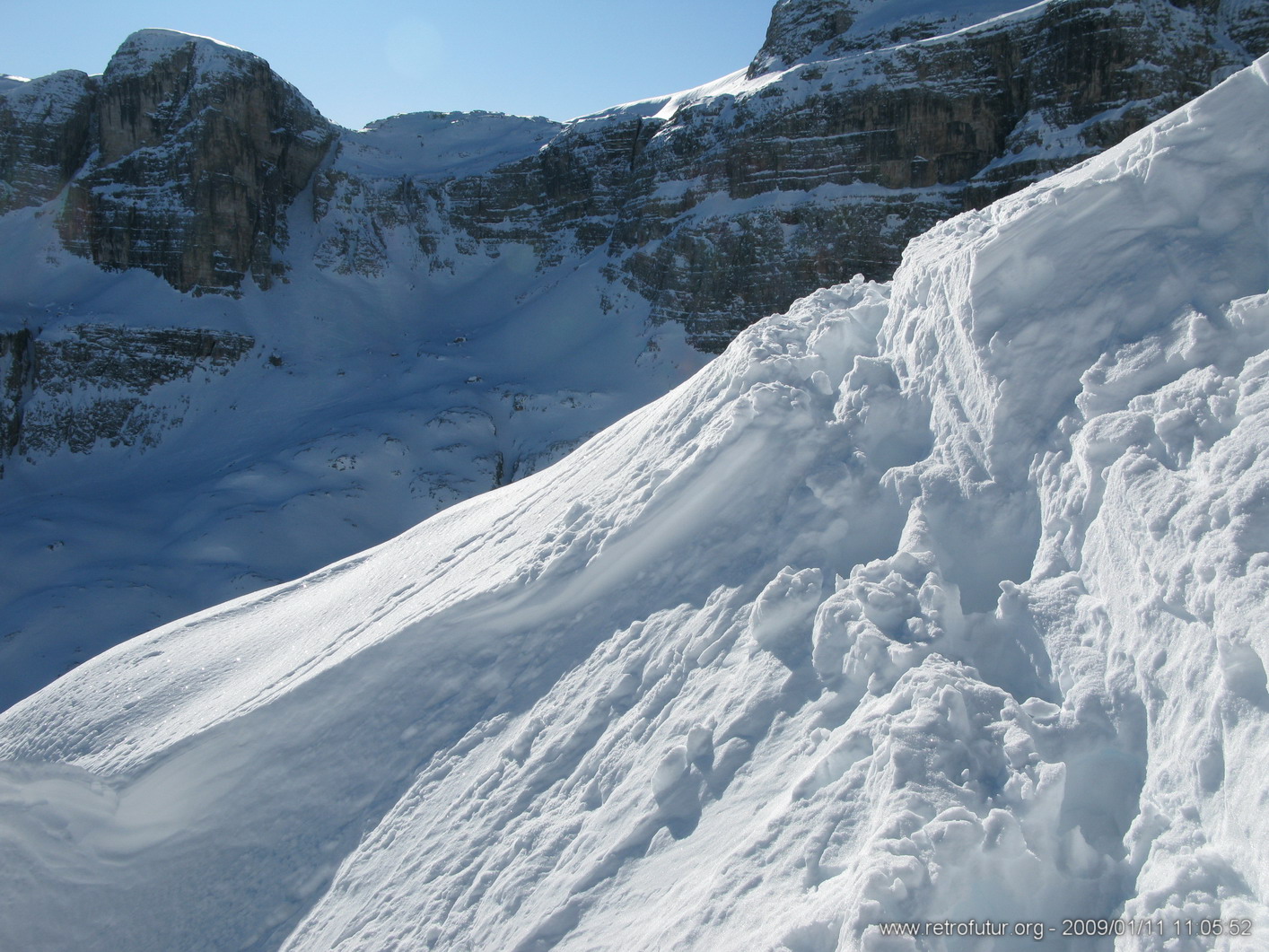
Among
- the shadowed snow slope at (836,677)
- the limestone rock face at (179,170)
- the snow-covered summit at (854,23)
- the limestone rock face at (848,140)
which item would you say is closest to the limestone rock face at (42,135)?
the limestone rock face at (179,170)

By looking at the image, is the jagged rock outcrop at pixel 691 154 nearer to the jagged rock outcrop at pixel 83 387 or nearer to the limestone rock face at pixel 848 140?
the limestone rock face at pixel 848 140

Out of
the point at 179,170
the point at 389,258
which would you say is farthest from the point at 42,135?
the point at 389,258

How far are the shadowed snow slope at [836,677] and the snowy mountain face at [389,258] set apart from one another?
58.9ft

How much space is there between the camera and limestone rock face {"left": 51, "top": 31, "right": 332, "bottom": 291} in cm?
3556

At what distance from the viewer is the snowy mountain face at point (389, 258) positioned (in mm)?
26359

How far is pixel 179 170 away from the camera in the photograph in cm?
3622

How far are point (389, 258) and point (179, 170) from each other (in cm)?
972

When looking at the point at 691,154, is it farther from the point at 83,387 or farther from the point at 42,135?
the point at 42,135

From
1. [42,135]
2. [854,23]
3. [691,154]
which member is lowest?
[691,154]

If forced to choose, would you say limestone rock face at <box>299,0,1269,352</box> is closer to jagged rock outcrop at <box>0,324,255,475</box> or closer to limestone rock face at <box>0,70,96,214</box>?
jagged rock outcrop at <box>0,324,255,475</box>

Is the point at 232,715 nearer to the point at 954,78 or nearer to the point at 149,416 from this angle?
the point at 149,416

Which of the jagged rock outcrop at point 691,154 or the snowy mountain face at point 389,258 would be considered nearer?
the snowy mountain face at point 389,258

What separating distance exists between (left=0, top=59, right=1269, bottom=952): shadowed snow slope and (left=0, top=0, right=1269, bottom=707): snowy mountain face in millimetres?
17941

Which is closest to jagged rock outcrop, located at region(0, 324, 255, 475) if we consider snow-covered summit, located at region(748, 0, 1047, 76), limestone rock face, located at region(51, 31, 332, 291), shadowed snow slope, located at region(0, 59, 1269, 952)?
limestone rock face, located at region(51, 31, 332, 291)
